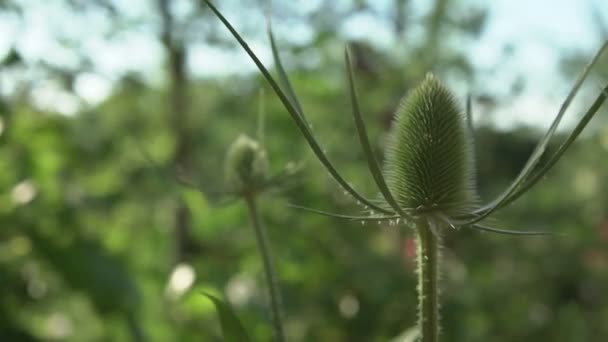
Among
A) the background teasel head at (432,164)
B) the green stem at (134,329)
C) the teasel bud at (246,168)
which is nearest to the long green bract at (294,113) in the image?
the background teasel head at (432,164)

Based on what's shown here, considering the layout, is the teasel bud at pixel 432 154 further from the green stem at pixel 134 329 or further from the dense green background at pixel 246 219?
the green stem at pixel 134 329

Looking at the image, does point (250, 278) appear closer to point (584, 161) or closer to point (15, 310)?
point (15, 310)

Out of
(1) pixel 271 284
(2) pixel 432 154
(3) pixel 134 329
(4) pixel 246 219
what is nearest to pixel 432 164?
(2) pixel 432 154

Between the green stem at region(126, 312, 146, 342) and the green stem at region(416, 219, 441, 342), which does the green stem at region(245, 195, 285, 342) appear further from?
the green stem at region(126, 312, 146, 342)

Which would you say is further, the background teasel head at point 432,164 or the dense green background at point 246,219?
the dense green background at point 246,219

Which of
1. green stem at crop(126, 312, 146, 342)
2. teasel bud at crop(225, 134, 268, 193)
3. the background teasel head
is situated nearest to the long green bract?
the background teasel head

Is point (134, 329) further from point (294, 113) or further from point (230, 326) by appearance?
point (294, 113)
